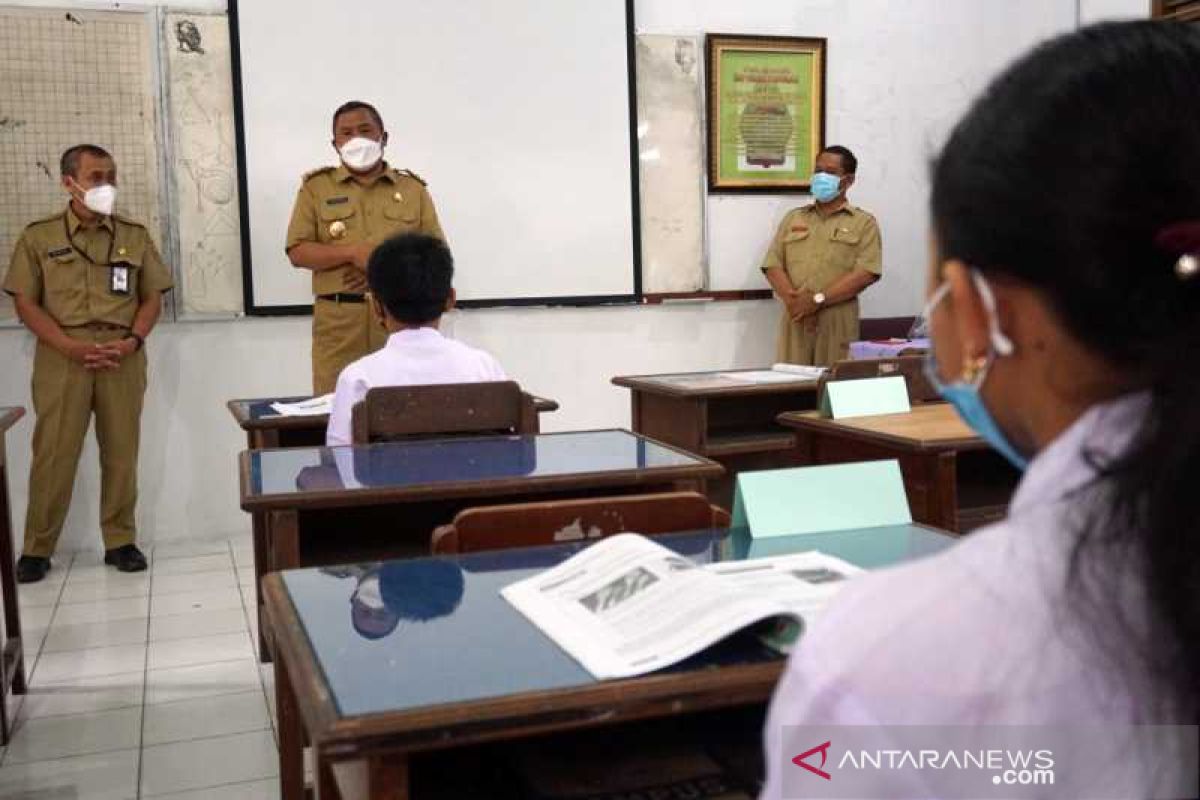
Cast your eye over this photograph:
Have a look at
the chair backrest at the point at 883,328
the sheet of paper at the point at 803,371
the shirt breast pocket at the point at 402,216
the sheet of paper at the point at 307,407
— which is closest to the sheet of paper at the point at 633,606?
the sheet of paper at the point at 307,407

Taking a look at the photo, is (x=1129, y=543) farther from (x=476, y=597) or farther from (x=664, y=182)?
(x=664, y=182)

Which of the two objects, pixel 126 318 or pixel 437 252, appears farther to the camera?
pixel 126 318

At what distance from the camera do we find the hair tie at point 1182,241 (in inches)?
23.5

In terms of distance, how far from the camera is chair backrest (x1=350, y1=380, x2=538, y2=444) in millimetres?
2422

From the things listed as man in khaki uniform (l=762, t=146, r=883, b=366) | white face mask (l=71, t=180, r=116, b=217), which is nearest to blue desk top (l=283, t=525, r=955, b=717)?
white face mask (l=71, t=180, r=116, b=217)

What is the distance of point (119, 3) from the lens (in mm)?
4449

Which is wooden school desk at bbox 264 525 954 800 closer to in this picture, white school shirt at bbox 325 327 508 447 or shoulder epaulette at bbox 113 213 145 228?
white school shirt at bbox 325 327 508 447

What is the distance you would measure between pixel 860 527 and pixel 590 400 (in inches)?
153

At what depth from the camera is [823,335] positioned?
5348 millimetres

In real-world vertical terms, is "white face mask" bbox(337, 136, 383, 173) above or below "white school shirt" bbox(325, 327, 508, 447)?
above

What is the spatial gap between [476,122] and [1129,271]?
4603mm

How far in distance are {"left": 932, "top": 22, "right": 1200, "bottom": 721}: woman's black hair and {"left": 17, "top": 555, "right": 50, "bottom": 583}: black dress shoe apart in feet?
13.8

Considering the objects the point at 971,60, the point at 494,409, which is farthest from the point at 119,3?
the point at 971,60

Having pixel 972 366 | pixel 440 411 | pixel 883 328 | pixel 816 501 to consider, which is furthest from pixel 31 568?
pixel 972 366
